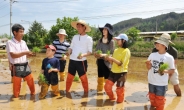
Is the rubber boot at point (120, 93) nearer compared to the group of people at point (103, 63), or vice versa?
Result: the group of people at point (103, 63)

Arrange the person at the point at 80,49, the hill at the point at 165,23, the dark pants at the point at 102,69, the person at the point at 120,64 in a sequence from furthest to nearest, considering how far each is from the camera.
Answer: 1. the hill at the point at 165,23
2. the dark pants at the point at 102,69
3. the person at the point at 80,49
4. the person at the point at 120,64

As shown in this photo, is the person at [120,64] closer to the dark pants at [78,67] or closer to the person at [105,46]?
the person at [105,46]

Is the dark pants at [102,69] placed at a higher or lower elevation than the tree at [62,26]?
lower

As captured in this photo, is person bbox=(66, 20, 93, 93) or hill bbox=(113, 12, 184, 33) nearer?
person bbox=(66, 20, 93, 93)

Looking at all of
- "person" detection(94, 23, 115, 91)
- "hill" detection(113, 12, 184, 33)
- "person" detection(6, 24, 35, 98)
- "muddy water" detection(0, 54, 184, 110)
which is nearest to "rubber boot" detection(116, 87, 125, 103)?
"muddy water" detection(0, 54, 184, 110)

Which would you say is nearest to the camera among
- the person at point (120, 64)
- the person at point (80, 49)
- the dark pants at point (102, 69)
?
the person at point (120, 64)

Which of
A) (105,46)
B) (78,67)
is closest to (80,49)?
(78,67)

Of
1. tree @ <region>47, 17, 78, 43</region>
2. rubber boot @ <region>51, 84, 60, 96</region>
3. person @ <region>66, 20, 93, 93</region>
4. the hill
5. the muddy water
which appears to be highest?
the hill

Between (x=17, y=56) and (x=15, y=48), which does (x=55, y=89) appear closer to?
(x=17, y=56)

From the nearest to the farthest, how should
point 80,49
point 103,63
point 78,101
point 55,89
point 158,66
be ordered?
point 158,66 → point 78,101 → point 55,89 → point 80,49 → point 103,63

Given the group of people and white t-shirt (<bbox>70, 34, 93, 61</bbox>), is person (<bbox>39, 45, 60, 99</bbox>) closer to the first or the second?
the group of people

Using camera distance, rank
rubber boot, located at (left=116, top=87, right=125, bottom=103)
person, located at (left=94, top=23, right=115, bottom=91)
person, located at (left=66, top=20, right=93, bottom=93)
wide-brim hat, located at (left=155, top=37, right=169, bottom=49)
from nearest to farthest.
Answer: wide-brim hat, located at (left=155, top=37, right=169, bottom=49), rubber boot, located at (left=116, top=87, right=125, bottom=103), person, located at (left=66, top=20, right=93, bottom=93), person, located at (left=94, top=23, right=115, bottom=91)

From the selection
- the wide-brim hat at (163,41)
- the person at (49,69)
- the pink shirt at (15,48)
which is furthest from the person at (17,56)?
the wide-brim hat at (163,41)

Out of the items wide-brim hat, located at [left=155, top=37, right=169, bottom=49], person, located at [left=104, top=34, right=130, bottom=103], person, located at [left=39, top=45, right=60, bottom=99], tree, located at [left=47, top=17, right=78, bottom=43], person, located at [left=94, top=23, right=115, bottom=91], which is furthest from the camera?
tree, located at [left=47, top=17, right=78, bottom=43]
